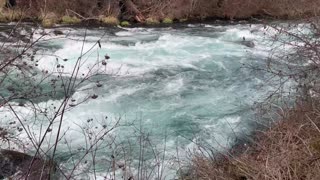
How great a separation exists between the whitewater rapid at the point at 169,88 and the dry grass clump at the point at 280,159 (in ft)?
2.16

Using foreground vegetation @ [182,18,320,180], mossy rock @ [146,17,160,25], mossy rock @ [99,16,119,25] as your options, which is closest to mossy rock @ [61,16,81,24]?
mossy rock @ [99,16,119,25]

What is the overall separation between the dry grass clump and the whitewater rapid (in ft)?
2.16

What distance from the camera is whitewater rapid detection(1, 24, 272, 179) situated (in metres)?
7.18

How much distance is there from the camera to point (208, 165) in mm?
4871

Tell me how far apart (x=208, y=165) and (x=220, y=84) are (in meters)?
5.40

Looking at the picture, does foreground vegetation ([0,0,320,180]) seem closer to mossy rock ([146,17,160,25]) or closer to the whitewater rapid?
the whitewater rapid

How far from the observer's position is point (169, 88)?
9844 mm

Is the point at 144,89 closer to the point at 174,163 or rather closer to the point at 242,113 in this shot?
the point at 242,113

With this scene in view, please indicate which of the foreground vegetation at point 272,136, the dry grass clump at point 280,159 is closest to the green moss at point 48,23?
the foreground vegetation at point 272,136

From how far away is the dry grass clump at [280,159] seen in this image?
416 centimetres

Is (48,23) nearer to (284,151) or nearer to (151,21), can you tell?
(151,21)

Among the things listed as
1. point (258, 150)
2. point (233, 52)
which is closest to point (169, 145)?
point (258, 150)

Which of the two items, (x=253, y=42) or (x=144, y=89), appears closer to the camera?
(x=144, y=89)

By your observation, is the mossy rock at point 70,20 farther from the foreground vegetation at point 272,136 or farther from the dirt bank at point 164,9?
the foreground vegetation at point 272,136
